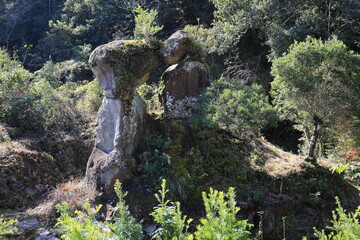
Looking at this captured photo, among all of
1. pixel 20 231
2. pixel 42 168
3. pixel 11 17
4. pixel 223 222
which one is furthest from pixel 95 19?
pixel 223 222

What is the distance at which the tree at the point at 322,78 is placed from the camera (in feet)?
18.0

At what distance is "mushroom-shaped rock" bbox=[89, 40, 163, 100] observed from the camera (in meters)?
5.90

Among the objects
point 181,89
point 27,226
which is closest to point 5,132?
point 27,226

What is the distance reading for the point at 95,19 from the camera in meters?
16.9

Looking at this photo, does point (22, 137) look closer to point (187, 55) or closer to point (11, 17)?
point (187, 55)

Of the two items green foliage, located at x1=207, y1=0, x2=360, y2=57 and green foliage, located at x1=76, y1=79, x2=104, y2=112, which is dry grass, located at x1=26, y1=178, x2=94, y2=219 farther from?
green foliage, located at x1=207, y1=0, x2=360, y2=57

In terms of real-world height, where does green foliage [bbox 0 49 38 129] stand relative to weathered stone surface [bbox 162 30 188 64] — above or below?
below

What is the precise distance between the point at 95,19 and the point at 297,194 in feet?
49.0

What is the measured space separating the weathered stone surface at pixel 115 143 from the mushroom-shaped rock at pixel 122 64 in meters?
0.29

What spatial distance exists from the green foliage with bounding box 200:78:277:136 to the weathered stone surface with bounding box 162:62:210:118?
85 cm

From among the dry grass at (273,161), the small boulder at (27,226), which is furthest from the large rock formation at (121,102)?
the dry grass at (273,161)

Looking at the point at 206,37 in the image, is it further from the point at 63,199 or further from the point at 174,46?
the point at 63,199

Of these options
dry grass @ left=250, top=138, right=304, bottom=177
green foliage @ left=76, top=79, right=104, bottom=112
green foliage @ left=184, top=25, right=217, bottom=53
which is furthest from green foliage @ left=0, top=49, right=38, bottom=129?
dry grass @ left=250, top=138, right=304, bottom=177

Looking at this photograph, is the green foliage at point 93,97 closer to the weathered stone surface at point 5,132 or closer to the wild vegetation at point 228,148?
the wild vegetation at point 228,148
